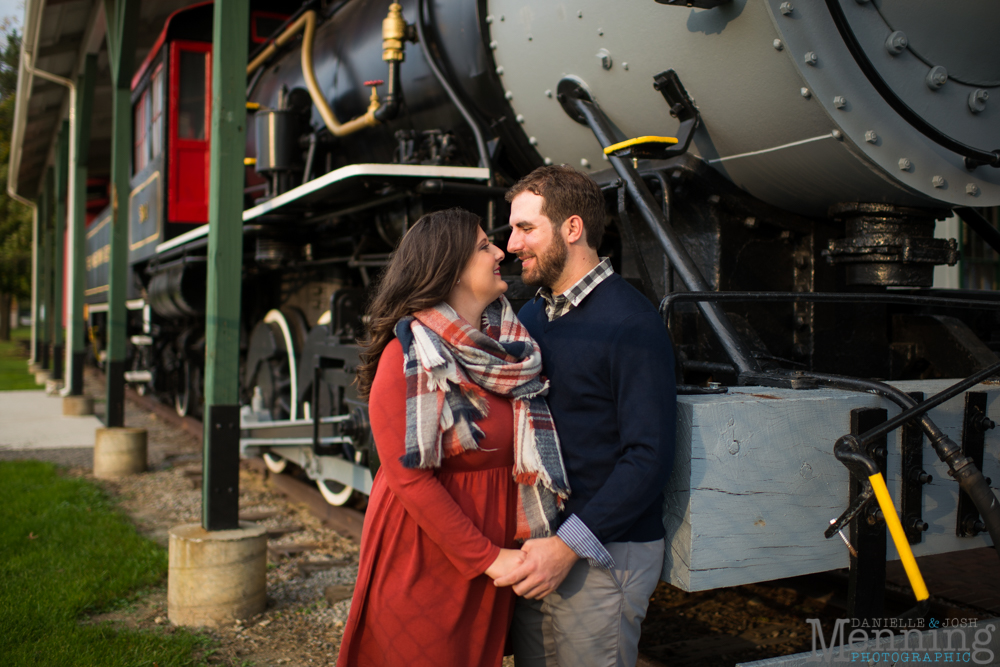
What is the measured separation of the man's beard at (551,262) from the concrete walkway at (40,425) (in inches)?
281

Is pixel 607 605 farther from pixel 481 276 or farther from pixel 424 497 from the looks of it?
pixel 481 276

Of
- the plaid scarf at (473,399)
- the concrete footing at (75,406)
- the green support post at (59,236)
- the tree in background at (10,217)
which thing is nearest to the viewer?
the plaid scarf at (473,399)

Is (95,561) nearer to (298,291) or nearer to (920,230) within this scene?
(298,291)

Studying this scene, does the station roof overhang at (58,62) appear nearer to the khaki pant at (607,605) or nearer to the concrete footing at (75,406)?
the concrete footing at (75,406)

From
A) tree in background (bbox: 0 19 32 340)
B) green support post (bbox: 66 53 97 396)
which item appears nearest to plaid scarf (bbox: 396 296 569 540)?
green support post (bbox: 66 53 97 396)

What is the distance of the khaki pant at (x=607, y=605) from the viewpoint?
1642mm

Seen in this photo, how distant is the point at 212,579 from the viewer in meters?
3.07

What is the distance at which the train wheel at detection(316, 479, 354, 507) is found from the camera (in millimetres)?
4367

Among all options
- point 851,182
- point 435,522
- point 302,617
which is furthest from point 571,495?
point 302,617

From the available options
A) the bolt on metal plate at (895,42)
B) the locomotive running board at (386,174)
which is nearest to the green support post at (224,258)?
the locomotive running board at (386,174)

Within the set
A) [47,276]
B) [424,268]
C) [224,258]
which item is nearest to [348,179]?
[224,258]

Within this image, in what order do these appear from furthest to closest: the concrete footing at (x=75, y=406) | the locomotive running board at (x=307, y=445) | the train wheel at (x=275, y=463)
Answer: the concrete footing at (x=75, y=406), the train wheel at (x=275, y=463), the locomotive running board at (x=307, y=445)

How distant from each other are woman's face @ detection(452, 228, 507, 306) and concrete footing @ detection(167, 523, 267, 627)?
1.97 m

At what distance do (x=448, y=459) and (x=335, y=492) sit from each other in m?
3.12
